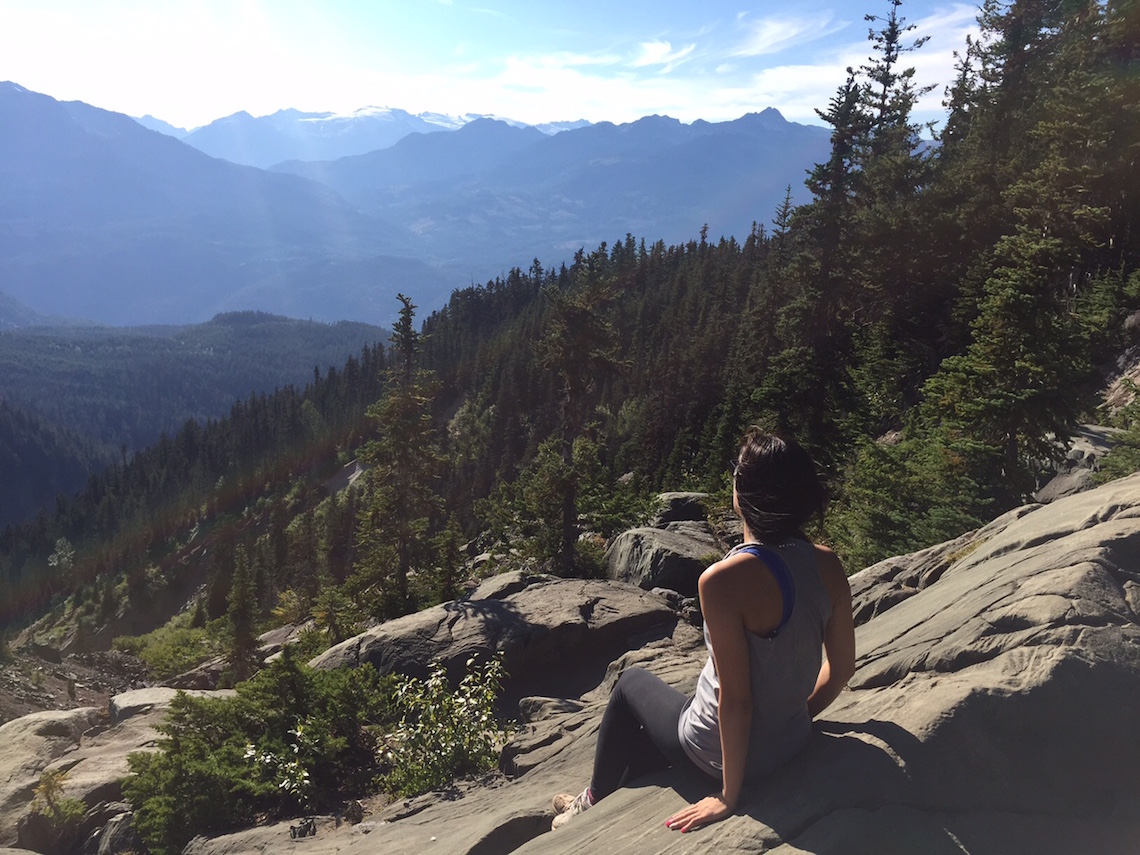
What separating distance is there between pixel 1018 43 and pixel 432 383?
46.2 m

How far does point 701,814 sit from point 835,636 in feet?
4.02

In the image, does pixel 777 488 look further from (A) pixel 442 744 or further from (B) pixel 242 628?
(B) pixel 242 628

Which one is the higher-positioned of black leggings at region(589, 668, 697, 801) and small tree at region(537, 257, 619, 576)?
small tree at region(537, 257, 619, 576)

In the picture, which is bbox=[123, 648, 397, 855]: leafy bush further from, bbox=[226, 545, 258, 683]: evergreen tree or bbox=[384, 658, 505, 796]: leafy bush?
bbox=[226, 545, 258, 683]: evergreen tree

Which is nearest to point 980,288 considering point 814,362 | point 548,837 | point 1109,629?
point 814,362

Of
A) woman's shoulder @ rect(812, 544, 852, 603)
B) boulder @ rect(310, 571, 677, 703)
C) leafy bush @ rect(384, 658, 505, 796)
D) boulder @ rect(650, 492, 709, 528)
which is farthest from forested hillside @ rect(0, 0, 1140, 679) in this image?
woman's shoulder @ rect(812, 544, 852, 603)

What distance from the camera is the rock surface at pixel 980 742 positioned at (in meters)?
3.31

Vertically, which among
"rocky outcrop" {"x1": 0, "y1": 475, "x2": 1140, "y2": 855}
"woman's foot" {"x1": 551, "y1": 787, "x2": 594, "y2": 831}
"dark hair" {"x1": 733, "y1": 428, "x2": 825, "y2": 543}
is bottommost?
"woman's foot" {"x1": 551, "y1": 787, "x2": 594, "y2": 831}

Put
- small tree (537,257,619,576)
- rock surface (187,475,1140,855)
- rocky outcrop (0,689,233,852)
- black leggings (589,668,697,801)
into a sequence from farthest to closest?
1. small tree (537,257,619,576)
2. rocky outcrop (0,689,233,852)
3. black leggings (589,668,697,801)
4. rock surface (187,475,1140,855)

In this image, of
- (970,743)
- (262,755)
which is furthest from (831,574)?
(262,755)

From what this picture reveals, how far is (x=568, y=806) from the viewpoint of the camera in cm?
532

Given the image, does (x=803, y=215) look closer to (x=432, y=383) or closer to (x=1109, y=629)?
(x=432, y=383)

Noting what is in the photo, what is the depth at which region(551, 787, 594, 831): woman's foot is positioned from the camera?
16.5 feet

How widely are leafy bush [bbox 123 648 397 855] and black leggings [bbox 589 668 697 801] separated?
5484 mm
